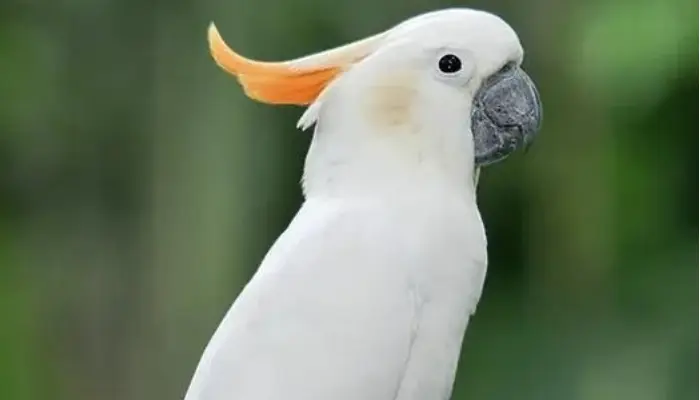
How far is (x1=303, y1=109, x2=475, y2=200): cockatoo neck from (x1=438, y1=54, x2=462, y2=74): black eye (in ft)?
0.21

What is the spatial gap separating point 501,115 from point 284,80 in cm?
25

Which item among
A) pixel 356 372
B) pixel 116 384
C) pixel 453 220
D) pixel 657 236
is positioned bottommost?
pixel 116 384

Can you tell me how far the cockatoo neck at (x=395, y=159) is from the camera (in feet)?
4.82

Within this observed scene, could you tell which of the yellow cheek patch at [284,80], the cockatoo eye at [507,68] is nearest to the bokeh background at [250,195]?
the cockatoo eye at [507,68]

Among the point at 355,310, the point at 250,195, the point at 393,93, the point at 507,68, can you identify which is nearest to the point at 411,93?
the point at 393,93

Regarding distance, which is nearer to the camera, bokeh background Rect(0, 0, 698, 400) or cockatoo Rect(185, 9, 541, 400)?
cockatoo Rect(185, 9, 541, 400)

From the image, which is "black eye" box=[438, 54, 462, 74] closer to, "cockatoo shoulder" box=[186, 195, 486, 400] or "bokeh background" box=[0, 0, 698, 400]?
"cockatoo shoulder" box=[186, 195, 486, 400]

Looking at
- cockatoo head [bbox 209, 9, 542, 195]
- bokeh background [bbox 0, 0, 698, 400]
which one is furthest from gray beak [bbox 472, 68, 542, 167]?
bokeh background [bbox 0, 0, 698, 400]

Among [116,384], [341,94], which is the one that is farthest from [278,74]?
[116,384]

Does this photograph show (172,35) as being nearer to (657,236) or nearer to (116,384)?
(116,384)

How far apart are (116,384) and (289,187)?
76 centimetres

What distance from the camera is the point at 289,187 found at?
364cm

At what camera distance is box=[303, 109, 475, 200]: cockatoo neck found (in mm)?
1470

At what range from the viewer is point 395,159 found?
147cm
